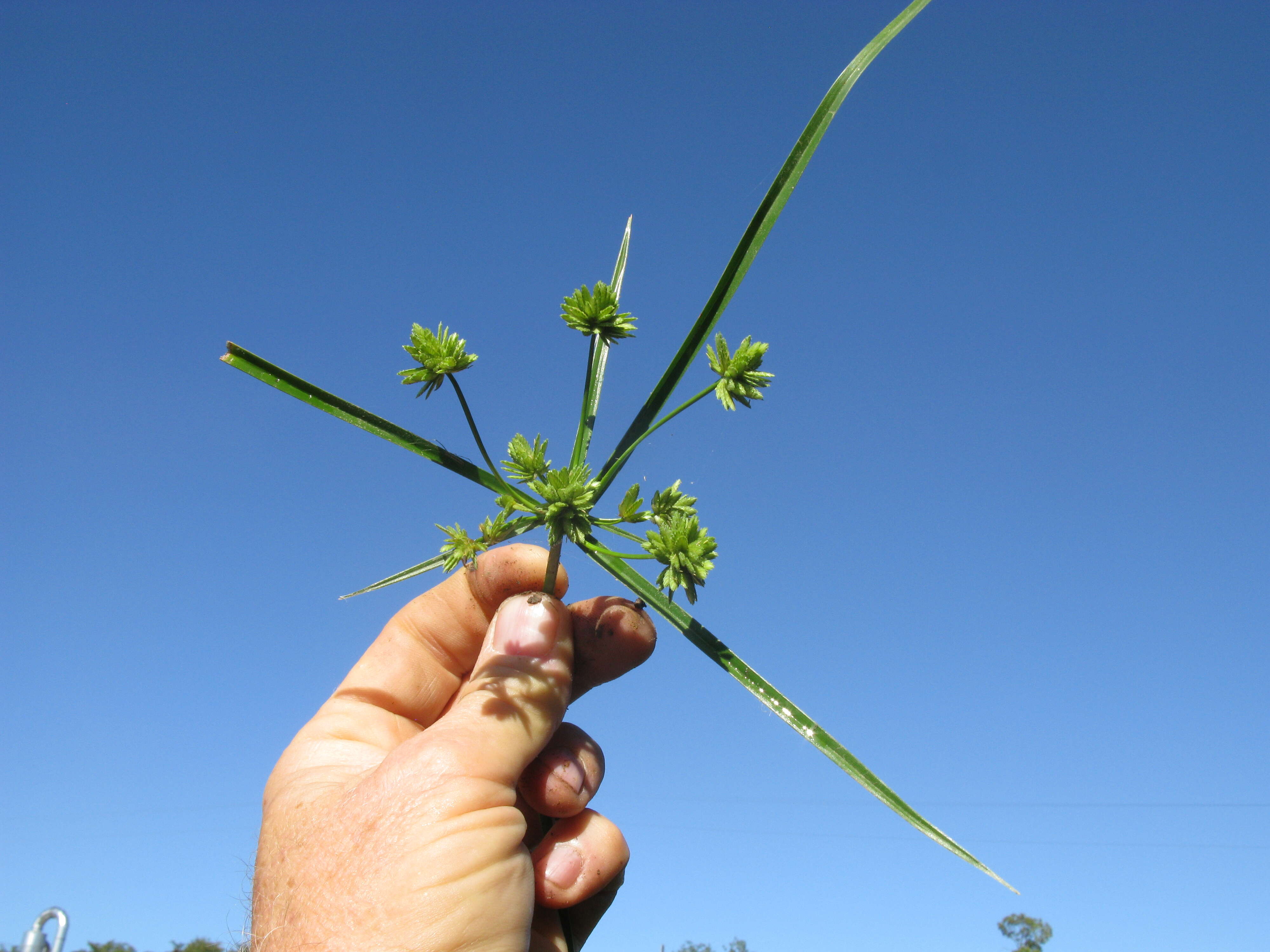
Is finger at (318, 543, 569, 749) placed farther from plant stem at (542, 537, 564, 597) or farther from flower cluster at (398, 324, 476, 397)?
flower cluster at (398, 324, 476, 397)

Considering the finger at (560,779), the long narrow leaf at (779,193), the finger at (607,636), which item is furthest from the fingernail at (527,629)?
the long narrow leaf at (779,193)

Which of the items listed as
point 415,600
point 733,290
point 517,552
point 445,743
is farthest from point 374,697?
point 733,290

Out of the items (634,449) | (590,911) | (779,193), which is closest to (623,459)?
(634,449)

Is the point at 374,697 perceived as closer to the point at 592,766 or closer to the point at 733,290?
the point at 592,766

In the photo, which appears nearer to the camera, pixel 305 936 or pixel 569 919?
pixel 305 936

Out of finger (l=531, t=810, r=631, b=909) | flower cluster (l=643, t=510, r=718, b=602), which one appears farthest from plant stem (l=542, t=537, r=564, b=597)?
finger (l=531, t=810, r=631, b=909)

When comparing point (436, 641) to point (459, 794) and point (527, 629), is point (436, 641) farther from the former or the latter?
point (459, 794)

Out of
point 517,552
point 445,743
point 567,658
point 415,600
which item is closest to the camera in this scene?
point 445,743
